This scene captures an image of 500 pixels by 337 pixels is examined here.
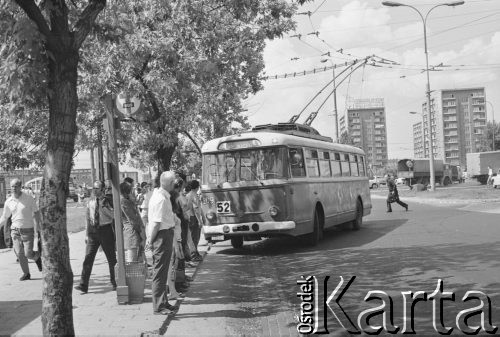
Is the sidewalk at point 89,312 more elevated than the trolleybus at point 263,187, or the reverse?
the trolleybus at point 263,187

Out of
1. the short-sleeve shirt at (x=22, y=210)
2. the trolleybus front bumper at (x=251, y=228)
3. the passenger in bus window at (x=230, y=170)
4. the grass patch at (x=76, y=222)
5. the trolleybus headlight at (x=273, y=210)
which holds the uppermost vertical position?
the passenger in bus window at (x=230, y=170)

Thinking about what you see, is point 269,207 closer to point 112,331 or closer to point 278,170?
point 278,170

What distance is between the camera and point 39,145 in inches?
545

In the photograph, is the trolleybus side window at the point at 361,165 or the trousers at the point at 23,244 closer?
the trousers at the point at 23,244

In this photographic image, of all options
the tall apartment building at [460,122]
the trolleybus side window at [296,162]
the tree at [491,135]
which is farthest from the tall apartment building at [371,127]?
the trolleybus side window at [296,162]

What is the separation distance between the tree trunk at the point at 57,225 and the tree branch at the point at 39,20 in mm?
532

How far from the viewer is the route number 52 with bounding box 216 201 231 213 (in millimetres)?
14203

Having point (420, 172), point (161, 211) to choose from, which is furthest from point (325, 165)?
point (420, 172)

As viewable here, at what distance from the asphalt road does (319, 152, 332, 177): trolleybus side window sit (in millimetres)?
1899

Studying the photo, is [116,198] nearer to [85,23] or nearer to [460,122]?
[85,23]

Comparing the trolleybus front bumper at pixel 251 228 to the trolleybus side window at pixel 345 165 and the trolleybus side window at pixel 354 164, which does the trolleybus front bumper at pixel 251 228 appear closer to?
the trolleybus side window at pixel 345 165

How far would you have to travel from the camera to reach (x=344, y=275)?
10.3 metres

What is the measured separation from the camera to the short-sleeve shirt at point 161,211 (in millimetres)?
7387

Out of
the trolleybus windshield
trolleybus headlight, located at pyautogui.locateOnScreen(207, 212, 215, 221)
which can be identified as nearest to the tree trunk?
the trolleybus windshield
